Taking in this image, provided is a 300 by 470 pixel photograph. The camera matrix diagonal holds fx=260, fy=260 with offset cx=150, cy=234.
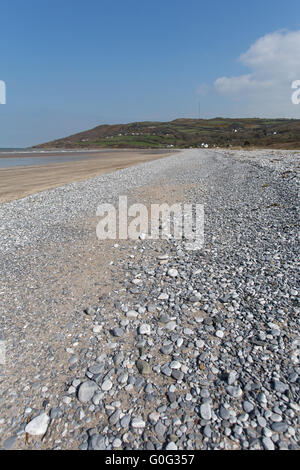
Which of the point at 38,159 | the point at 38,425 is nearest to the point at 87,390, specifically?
the point at 38,425

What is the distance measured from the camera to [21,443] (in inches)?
126

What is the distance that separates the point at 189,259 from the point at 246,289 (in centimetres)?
228

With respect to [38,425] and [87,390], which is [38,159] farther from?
[38,425]

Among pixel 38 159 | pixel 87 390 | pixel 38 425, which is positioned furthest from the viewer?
pixel 38 159

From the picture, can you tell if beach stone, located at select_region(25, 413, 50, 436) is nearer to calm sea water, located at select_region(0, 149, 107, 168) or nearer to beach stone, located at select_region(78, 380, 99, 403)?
beach stone, located at select_region(78, 380, 99, 403)

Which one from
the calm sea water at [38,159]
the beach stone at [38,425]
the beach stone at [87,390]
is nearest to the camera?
the beach stone at [38,425]

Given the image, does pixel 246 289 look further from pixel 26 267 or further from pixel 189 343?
pixel 26 267

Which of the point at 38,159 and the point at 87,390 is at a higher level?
the point at 38,159

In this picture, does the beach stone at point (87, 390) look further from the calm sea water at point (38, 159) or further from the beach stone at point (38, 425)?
the calm sea water at point (38, 159)

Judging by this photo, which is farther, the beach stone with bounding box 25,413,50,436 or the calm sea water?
the calm sea water

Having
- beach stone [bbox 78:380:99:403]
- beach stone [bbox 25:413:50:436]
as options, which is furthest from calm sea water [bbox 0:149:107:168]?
beach stone [bbox 25:413:50:436]

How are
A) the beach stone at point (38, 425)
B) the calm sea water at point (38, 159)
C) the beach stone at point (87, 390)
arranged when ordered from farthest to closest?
the calm sea water at point (38, 159) < the beach stone at point (87, 390) < the beach stone at point (38, 425)

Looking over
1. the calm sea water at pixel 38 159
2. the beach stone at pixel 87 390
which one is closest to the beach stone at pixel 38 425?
the beach stone at pixel 87 390

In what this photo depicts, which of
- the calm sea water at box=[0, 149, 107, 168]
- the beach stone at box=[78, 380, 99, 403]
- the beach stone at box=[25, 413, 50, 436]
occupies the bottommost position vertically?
the beach stone at box=[25, 413, 50, 436]
